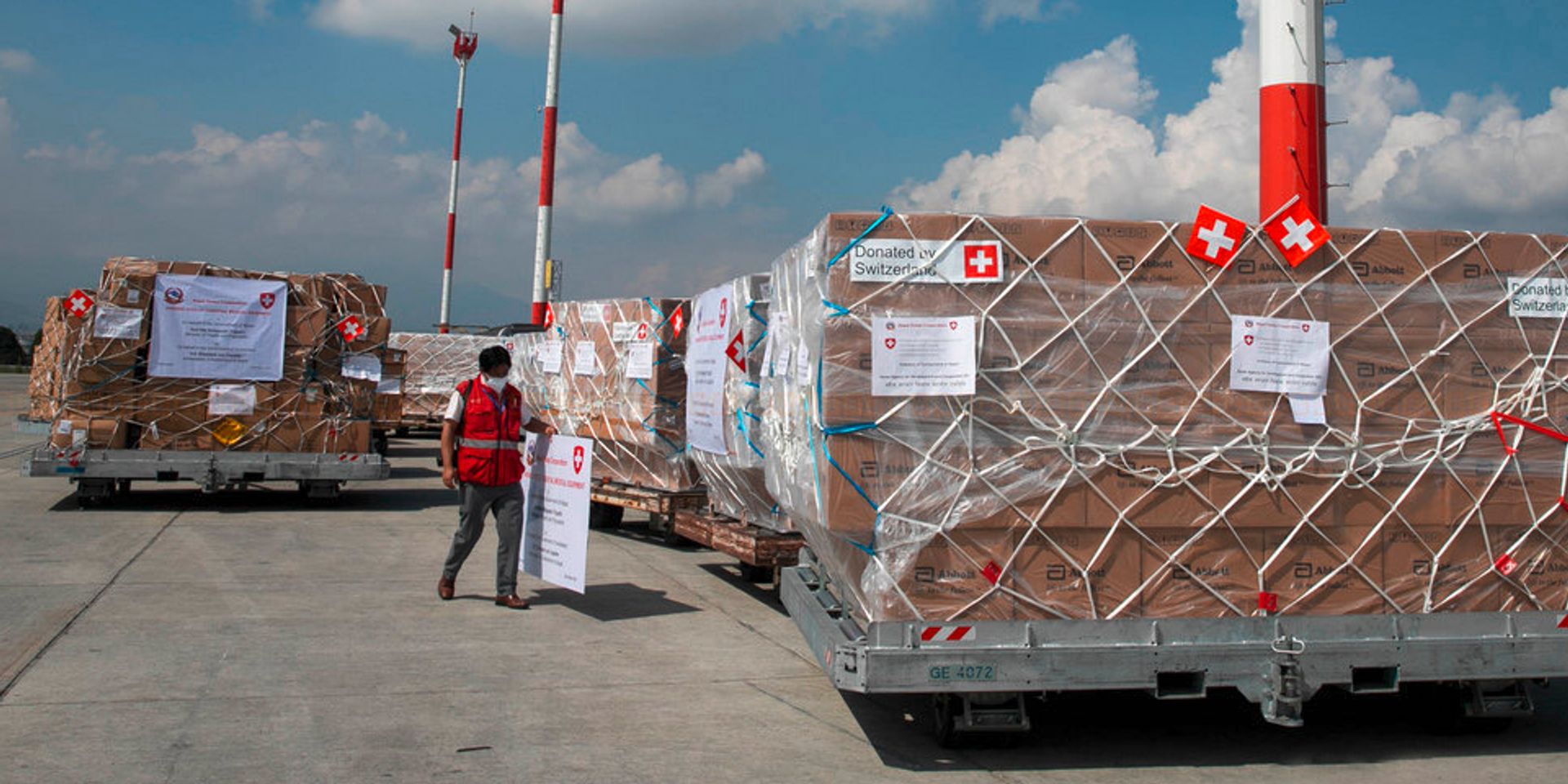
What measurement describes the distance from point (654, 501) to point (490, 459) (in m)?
2.87

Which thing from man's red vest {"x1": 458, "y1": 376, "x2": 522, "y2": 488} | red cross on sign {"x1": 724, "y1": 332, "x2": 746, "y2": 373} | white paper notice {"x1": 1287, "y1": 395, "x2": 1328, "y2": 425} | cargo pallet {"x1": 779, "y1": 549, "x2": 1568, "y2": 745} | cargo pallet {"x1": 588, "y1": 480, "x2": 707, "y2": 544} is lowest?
cargo pallet {"x1": 779, "y1": 549, "x2": 1568, "y2": 745}

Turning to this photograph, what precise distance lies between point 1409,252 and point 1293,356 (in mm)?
768

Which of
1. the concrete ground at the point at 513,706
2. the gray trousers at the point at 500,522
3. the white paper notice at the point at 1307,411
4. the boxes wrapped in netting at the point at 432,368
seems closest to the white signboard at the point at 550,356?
the concrete ground at the point at 513,706

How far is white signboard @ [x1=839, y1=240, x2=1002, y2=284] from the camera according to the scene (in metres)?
5.07

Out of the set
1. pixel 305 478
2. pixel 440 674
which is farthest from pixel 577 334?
pixel 440 674

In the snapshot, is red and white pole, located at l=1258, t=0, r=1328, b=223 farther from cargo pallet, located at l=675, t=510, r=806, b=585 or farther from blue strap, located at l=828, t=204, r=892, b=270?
blue strap, located at l=828, t=204, r=892, b=270

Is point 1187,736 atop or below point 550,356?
below

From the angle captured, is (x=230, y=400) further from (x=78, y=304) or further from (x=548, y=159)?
(x=548, y=159)

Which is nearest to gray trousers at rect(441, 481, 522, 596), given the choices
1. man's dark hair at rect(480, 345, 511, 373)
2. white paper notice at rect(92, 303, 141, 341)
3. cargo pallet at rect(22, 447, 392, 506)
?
man's dark hair at rect(480, 345, 511, 373)

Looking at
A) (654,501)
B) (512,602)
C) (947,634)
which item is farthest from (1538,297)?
(654,501)

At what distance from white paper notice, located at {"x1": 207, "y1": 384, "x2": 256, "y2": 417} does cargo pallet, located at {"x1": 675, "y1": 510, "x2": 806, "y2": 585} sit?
5.48 metres

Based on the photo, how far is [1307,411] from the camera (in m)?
5.28

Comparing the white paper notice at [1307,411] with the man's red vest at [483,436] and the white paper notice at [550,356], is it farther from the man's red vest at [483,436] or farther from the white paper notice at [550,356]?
the white paper notice at [550,356]

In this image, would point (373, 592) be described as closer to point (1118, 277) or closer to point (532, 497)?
point (532, 497)
